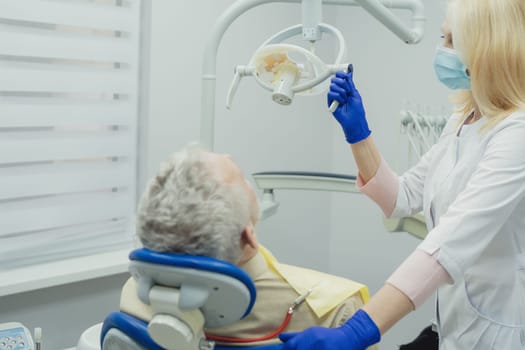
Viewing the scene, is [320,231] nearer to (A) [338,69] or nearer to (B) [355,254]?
(B) [355,254]

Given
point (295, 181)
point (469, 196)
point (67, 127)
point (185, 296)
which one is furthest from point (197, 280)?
point (67, 127)

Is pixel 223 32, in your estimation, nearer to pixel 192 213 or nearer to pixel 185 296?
pixel 192 213

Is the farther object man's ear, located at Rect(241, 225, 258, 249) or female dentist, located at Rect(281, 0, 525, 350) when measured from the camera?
female dentist, located at Rect(281, 0, 525, 350)

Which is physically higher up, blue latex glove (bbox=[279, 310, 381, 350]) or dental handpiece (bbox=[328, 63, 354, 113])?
dental handpiece (bbox=[328, 63, 354, 113])

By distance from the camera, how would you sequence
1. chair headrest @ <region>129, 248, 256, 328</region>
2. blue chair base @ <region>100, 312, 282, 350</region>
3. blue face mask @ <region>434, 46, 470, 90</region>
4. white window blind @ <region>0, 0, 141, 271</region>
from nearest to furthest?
chair headrest @ <region>129, 248, 256, 328</region>
blue chair base @ <region>100, 312, 282, 350</region>
blue face mask @ <region>434, 46, 470, 90</region>
white window blind @ <region>0, 0, 141, 271</region>

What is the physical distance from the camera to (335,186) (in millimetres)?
2203

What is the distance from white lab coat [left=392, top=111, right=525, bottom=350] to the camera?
122 centimetres

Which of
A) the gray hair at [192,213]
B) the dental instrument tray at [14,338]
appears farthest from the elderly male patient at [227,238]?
the dental instrument tray at [14,338]

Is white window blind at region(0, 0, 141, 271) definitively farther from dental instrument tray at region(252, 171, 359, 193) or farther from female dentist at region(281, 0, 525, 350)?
female dentist at region(281, 0, 525, 350)

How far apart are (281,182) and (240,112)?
65cm

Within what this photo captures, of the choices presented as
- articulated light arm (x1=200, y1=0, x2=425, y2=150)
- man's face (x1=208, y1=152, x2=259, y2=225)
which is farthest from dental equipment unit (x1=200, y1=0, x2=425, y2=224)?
man's face (x1=208, y1=152, x2=259, y2=225)

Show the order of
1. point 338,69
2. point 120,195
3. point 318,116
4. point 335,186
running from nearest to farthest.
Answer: point 338,69, point 335,186, point 120,195, point 318,116

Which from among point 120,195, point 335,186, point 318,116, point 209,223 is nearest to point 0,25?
point 120,195

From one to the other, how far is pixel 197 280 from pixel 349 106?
743 millimetres
